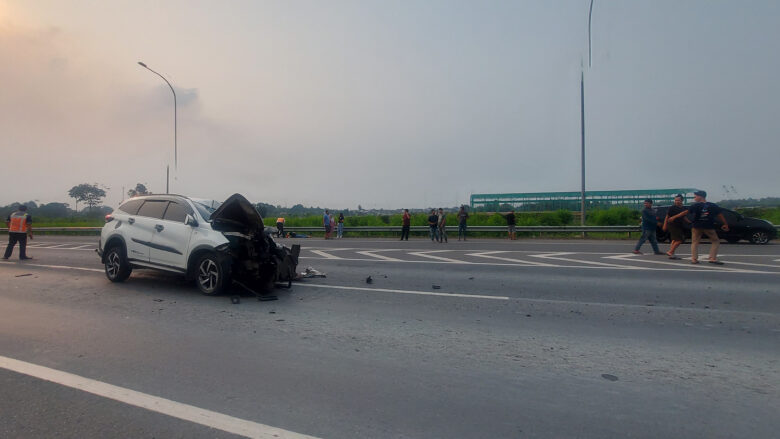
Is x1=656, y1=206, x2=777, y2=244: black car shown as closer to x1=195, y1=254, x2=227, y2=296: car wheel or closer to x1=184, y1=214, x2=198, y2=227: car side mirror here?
x1=195, y1=254, x2=227, y2=296: car wheel

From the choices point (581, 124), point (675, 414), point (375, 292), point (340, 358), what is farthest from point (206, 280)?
point (581, 124)

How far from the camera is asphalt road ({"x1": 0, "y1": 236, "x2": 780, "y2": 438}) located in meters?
3.33

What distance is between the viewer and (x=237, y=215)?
26.4ft

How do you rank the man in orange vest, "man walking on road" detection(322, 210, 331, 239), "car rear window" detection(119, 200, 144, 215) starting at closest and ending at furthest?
"car rear window" detection(119, 200, 144, 215), the man in orange vest, "man walking on road" detection(322, 210, 331, 239)

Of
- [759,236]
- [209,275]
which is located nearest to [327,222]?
[209,275]

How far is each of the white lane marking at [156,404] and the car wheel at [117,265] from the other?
4764 millimetres

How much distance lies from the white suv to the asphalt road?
48cm

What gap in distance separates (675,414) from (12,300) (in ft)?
32.4

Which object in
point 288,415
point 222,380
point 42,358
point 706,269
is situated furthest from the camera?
point 706,269

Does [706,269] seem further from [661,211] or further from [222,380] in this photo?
[222,380]

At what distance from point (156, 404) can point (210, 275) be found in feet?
14.8

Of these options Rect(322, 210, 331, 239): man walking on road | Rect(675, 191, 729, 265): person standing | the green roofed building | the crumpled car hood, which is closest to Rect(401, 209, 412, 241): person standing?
Rect(322, 210, 331, 239): man walking on road

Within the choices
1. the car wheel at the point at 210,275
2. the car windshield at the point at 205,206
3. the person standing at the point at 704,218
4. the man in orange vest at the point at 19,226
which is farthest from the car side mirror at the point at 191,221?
the person standing at the point at 704,218

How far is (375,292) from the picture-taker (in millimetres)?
8266
